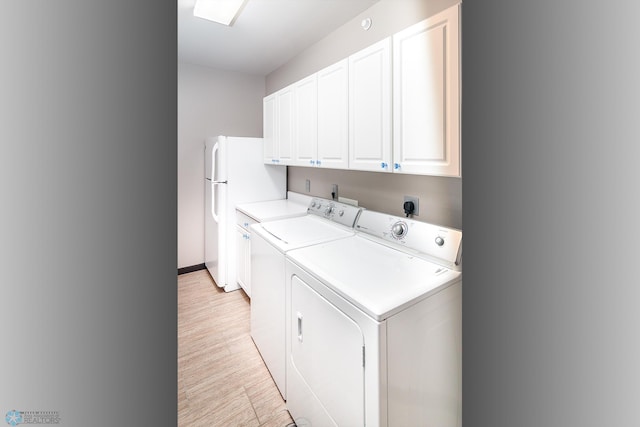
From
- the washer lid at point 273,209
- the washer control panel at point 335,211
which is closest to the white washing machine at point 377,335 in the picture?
the washer control panel at point 335,211

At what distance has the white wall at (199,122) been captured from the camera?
10.5ft

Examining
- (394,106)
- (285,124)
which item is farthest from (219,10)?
(394,106)

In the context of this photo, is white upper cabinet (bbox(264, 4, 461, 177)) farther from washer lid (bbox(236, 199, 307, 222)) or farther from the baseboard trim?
the baseboard trim

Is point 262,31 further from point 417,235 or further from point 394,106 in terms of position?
point 417,235

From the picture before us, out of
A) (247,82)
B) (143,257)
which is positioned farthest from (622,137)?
(247,82)

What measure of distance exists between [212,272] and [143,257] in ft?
10.9

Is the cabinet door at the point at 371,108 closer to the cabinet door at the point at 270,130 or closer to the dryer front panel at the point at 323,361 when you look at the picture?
the dryer front panel at the point at 323,361

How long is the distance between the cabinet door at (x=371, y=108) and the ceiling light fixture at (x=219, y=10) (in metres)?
0.95

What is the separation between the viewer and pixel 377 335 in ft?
3.22

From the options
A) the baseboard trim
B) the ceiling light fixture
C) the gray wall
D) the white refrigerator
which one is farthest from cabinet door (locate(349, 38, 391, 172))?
the baseboard trim

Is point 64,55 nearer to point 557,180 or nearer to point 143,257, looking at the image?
point 143,257

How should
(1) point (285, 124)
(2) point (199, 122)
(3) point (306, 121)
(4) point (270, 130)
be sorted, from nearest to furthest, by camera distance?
1. (3) point (306, 121)
2. (1) point (285, 124)
3. (4) point (270, 130)
4. (2) point (199, 122)

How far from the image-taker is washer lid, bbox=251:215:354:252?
1.71 meters

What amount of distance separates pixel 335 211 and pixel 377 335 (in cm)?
135
